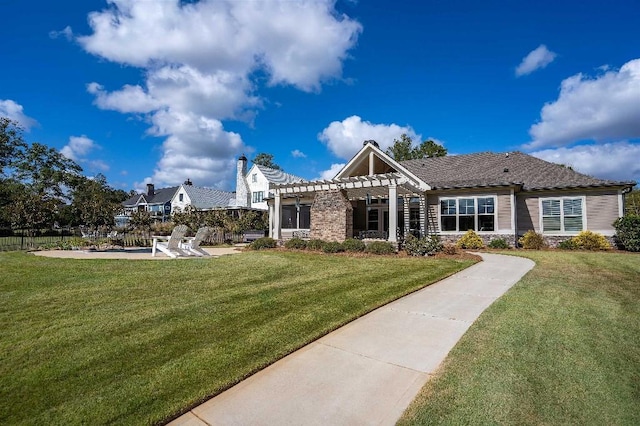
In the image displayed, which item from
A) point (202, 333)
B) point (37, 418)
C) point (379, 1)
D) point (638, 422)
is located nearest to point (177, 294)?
point (202, 333)

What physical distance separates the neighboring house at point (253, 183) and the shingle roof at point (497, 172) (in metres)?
18.1

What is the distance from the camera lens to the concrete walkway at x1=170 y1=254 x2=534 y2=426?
2783 mm

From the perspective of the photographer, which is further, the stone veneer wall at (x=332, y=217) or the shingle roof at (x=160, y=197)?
the shingle roof at (x=160, y=197)

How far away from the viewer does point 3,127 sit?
42625 mm

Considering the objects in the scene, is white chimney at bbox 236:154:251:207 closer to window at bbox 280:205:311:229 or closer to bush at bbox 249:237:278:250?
window at bbox 280:205:311:229

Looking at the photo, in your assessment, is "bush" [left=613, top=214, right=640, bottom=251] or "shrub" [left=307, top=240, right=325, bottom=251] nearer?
"bush" [left=613, top=214, right=640, bottom=251]

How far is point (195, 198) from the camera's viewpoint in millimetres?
45094

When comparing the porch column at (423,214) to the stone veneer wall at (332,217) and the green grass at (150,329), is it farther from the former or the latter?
the green grass at (150,329)

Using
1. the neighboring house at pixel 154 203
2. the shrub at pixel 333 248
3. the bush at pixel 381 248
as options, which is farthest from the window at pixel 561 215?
the neighboring house at pixel 154 203

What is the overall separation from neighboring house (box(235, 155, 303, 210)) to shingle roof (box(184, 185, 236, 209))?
7.35m

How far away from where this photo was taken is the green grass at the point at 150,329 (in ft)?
9.59

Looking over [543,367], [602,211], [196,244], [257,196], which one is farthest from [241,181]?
[543,367]

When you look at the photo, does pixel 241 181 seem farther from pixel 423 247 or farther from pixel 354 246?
pixel 423 247

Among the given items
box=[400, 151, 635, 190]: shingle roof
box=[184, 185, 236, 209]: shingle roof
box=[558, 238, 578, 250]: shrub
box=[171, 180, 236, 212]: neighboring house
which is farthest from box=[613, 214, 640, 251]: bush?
box=[184, 185, 236, 209]: shingle roof
